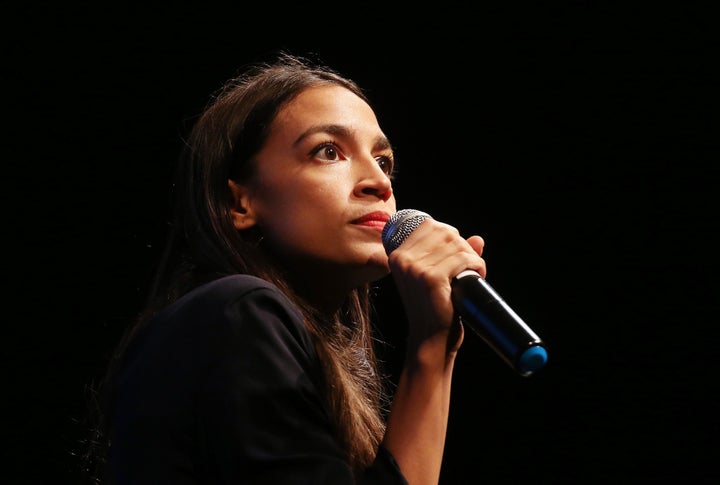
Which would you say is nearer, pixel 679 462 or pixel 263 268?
pixel 263 268

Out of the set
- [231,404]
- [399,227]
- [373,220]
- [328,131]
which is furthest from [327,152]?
[231,404]

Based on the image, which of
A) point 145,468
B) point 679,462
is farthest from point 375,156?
point 679,462

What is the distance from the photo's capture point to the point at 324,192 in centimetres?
145

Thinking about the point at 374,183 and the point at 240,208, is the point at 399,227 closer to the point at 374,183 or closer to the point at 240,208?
the point at 374,183

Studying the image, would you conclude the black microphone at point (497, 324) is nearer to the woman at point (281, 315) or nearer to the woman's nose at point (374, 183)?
the woman at point (281, 315)

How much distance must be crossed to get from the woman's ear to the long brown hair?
16mm

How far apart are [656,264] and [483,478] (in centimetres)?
99

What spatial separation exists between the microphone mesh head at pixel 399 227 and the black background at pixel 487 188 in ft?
3.97

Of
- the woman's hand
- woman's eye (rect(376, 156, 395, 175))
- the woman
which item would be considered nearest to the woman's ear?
the woman

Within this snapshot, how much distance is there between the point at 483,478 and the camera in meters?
2.53

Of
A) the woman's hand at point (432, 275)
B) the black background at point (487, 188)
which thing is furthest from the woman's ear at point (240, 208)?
the black background at point (487, 188)

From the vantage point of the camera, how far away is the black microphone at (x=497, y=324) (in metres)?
0.98

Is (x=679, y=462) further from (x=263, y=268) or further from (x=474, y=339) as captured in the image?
(x=263, y=268)

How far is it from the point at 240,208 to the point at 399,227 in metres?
0.40
